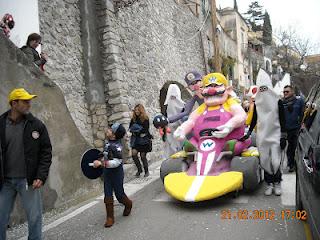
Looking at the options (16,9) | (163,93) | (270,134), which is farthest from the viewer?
(163,93)

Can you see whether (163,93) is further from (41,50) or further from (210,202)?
(210,202)

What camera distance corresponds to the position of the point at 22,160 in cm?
367

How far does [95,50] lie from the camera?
10.4 m

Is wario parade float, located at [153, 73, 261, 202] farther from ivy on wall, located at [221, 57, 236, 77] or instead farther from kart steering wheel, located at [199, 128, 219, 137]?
ivy on wall, located at [221, 57, 236, 77]

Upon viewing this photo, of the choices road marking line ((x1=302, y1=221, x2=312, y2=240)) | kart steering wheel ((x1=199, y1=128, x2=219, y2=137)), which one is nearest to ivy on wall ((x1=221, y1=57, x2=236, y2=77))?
kart steering wheel ((x1=199, y1=128, x2=219, y2=137))

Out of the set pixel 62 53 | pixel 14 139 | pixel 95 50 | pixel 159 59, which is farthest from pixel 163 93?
pixel 14 139

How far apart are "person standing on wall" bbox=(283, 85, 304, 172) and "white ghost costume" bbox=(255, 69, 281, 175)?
1.58 metres

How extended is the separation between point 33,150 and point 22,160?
0.14 m

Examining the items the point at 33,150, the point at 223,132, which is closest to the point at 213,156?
the point at 223,132

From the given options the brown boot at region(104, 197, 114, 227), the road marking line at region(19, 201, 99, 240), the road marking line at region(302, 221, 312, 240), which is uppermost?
the brown boot at region(104, 197, 114, 227)

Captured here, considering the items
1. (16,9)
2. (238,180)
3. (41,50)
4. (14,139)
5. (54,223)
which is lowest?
(54,223)

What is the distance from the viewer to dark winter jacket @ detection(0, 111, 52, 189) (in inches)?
144

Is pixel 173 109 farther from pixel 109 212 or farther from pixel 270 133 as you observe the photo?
pixel 109 212

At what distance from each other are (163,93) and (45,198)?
11.8 m
